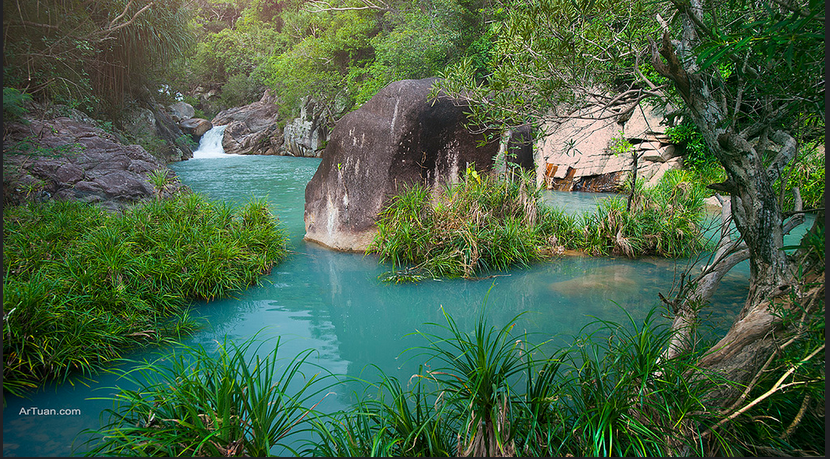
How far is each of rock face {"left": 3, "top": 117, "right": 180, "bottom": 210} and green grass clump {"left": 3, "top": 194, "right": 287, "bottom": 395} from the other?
1096mm

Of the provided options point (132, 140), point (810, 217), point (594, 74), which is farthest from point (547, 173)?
point (132, 140)

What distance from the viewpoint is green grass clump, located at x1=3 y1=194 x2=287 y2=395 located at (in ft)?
10.8

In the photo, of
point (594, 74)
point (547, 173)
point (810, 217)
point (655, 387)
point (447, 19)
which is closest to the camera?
point (655, 387)

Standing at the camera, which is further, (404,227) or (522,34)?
(404,227)

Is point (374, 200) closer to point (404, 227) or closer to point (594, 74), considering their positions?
point (404, 227)

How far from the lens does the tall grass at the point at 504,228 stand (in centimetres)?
580

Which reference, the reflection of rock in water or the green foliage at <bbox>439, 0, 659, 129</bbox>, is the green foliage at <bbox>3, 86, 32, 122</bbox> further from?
the reflection of rock in water

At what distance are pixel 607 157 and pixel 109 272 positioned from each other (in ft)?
37.8

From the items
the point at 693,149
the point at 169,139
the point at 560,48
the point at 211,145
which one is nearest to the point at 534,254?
the point at 560,48

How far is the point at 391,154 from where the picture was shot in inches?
263

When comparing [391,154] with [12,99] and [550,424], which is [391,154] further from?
[12,99]

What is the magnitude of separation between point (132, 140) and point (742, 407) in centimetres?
1900

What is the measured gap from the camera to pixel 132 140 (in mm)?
16438

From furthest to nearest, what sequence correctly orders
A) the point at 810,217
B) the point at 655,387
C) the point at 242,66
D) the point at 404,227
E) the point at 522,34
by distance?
the point at 242,66 → the point at 810,217 → the point at 404,227 → the point at 522,34 → the point at 655,387
